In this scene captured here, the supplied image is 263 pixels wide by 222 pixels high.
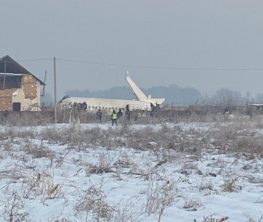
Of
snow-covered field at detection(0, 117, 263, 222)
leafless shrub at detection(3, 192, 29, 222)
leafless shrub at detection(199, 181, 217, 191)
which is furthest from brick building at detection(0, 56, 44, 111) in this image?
leafless shrub at detection(3, 192, 29, 222)

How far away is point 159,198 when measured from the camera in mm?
7789

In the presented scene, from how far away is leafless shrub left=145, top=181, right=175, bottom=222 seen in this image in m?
7.12

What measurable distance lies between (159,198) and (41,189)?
5.91 ft

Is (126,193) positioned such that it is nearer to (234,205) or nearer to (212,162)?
→ (234,205)

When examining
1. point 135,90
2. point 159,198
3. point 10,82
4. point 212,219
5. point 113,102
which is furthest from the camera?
point 135,90

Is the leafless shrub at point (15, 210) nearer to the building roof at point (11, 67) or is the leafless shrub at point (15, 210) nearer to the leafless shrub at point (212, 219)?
the leafless shrub at point (212, 219)

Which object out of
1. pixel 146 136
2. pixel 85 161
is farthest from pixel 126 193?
pixel 146 136

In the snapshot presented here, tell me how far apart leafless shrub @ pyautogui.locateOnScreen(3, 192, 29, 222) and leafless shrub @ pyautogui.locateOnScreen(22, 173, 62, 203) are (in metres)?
0.28

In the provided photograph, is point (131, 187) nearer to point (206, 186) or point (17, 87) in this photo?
point (206, 186)

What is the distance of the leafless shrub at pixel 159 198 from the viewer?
712cm

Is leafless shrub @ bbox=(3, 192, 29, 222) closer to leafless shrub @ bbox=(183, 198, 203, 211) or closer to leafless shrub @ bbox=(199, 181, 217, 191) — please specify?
leafless shrub @ bbox=(183, 198, 203, 211)

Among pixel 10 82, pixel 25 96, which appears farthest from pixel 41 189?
pixel 10 82

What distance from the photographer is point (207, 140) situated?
20938 millimetres

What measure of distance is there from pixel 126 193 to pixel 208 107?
51.1 metres
